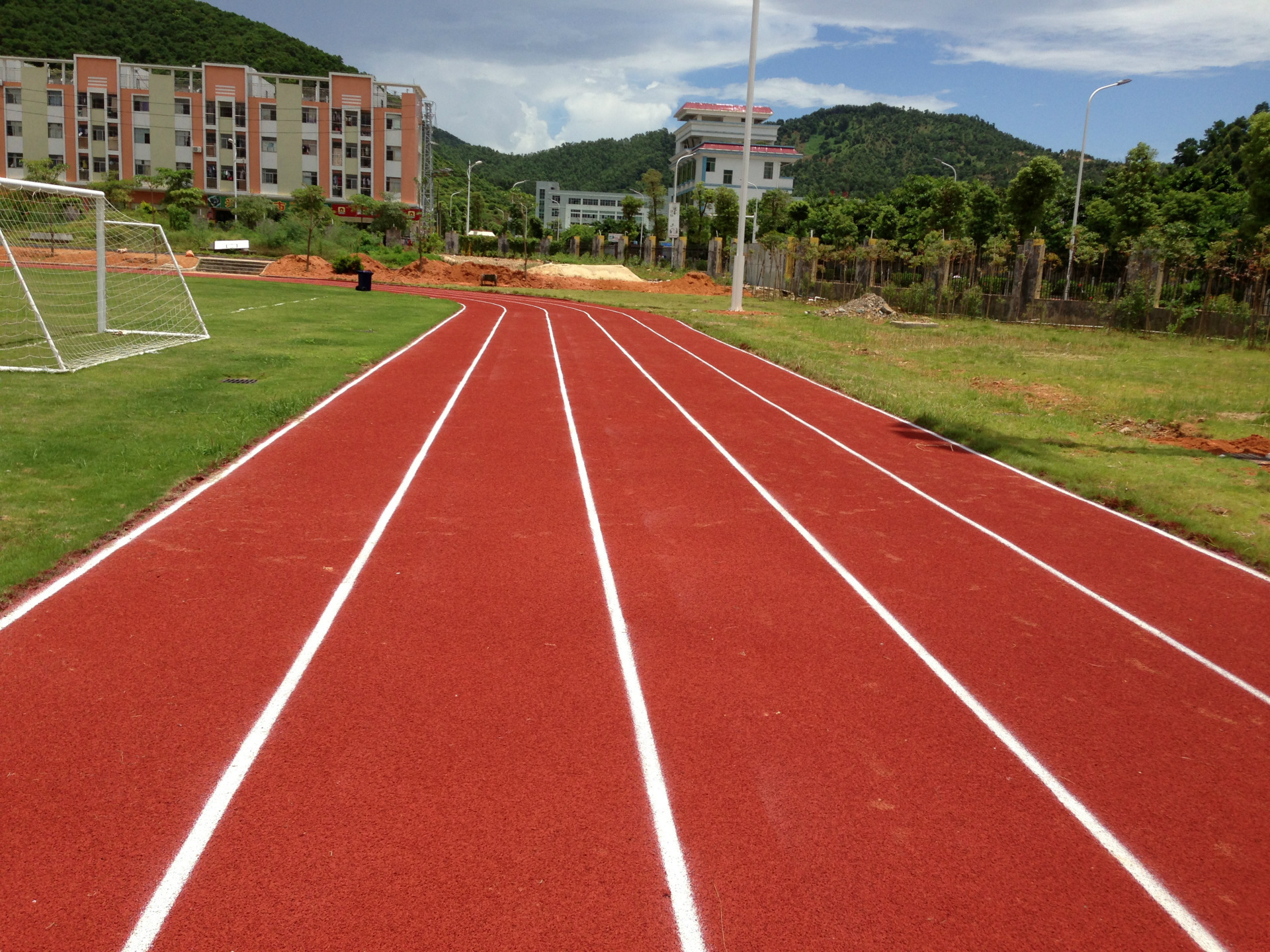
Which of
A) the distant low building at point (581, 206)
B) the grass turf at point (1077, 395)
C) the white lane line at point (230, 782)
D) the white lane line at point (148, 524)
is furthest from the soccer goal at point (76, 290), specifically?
the distant low building at point (581, 206)

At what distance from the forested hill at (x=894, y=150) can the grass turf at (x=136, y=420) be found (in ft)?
349

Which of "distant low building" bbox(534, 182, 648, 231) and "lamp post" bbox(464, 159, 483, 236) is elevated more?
"distant low building" bbox(534, 182, 648, 231)

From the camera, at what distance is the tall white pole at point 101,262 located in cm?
1742

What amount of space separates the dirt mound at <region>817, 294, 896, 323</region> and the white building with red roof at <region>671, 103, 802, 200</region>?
58.4 m

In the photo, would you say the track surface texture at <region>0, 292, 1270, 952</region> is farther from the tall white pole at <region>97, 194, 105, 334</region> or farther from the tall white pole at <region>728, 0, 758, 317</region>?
the tall white pole at <region>728, 0, 758, 317</region>

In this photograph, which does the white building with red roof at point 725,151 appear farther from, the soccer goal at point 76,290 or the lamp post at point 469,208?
the soccer goal at point 76,290

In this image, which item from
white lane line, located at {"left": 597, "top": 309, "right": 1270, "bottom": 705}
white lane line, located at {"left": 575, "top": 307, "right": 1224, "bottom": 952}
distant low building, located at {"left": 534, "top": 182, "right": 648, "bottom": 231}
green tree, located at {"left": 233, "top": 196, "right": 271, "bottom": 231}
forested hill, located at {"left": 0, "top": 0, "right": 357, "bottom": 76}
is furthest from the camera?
distant low building, located at {"left": 534, "top": 182, "right": 648, "bottom": 231}

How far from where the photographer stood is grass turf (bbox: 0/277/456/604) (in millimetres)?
7387

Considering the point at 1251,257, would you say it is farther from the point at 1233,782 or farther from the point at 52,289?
the point at 52,289

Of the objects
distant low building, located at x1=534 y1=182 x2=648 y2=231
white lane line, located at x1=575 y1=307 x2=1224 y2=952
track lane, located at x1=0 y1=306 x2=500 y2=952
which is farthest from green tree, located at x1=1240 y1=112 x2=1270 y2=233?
distant low building, located at x1=534 y1=182 x2=648 y2=231

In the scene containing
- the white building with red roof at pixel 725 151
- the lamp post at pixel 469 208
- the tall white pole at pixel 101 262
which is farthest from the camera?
the white building with red roof at pixel 725 151

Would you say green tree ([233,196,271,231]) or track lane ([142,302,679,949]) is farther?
green tree ([233,196,271,231])

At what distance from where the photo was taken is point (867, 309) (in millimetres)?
35094

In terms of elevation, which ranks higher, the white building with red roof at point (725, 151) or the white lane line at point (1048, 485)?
the white building with red roof at point (725, 151)
